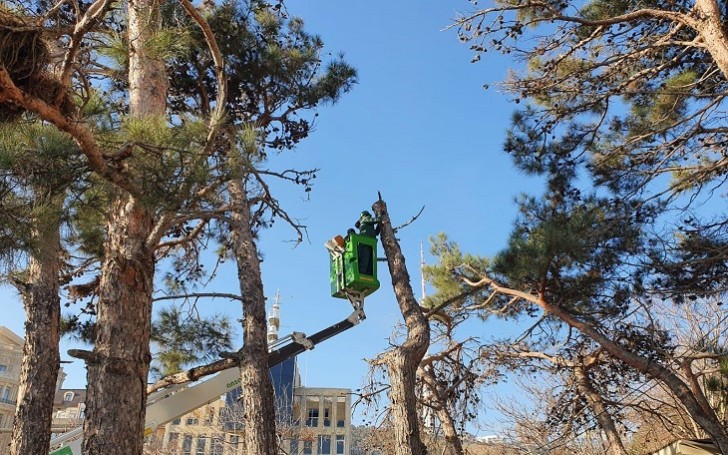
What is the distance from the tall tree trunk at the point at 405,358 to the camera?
4.27 metres

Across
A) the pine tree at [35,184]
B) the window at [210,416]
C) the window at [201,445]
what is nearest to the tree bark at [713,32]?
the pine tree at [35,184]

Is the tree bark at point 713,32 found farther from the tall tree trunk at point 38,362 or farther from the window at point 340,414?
the window at point 340,414

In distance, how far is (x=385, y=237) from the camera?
5461 millimetres

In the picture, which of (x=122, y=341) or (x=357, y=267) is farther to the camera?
(x=357, y=267)

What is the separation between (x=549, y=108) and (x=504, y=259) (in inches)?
68.2

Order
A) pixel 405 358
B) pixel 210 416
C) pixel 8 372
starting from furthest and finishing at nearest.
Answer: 1. pixel 8 372
2. pixel 210 416
3. pixel 405 358

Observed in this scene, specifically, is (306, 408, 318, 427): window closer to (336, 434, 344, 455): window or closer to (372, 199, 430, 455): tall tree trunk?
(336, 434, 344, 455): window

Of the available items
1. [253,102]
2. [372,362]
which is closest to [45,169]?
[372,362]

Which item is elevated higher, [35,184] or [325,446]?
[35,184]

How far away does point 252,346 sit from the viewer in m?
6.23

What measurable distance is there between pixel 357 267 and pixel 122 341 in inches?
70.8

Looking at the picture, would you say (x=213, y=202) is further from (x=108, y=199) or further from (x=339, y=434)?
(x=339, y=434)

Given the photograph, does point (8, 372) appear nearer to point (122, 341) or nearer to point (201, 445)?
point (201, 445)

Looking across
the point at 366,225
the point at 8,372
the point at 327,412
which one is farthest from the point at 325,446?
the point at 366,225
